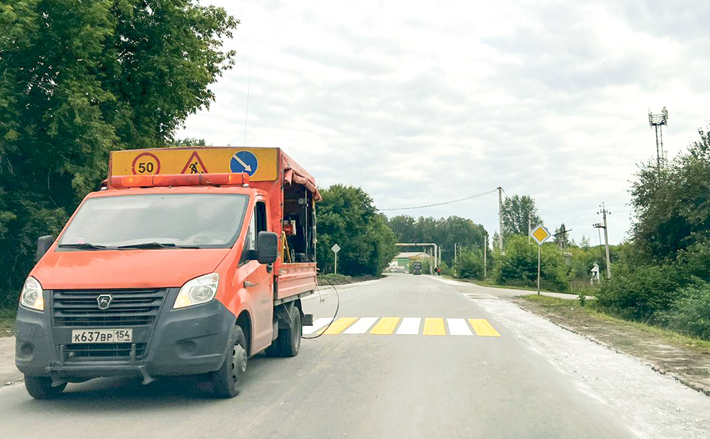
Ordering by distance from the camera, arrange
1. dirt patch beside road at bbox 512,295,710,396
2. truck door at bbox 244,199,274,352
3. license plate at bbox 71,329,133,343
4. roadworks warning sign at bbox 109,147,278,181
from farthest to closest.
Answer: roadworks warning sign at bbox 109,147,278,181 < dirt patch beside road at bbox 512,295,710,396 < truck door at bbox 244,199,274,352 < license plate at bbox 71,329,133,343

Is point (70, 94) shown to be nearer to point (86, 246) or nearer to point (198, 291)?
point (86, 246)

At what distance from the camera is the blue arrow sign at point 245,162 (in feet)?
28.4

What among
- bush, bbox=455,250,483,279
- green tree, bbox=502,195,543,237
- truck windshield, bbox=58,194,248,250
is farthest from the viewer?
green tree, bbox=502,195,543,237

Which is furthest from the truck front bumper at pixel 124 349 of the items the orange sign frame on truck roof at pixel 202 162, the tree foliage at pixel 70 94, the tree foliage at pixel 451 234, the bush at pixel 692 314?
the tree foliage at pixel 451 234

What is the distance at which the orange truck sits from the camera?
5.94 m

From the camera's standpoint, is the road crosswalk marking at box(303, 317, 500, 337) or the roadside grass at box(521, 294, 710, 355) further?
the road crosswalk marking at box(303, 317, 500, 337)

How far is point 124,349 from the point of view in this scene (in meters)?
5.93

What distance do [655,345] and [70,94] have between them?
45.5 feet

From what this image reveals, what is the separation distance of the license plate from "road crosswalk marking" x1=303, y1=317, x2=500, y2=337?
23.3 feet

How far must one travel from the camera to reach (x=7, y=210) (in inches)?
656

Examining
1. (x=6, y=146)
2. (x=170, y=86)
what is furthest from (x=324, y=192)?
(x=6, y=146)

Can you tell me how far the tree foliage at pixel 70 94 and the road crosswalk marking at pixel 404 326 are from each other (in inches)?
294

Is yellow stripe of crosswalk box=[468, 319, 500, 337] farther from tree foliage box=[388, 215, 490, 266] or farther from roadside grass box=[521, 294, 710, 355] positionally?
tree foliage box=[388, 215, 490, 266]

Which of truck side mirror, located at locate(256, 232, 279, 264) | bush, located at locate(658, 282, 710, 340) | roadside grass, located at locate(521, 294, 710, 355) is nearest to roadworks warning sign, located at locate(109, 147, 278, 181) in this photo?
truck side mirror, located at locate(256, 232, 279, 264)
